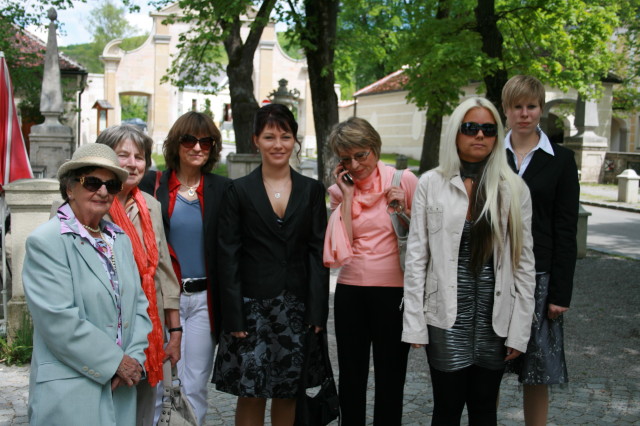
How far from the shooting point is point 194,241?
3.70 m

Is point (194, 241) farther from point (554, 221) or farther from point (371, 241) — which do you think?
point (554, 221)

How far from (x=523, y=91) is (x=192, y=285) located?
2118 mm

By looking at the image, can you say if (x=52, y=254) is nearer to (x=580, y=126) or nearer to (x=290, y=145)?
(x=290, y=145)

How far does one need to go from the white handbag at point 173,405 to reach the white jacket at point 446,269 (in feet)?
3.80

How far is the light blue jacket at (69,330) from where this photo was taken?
265 centimetres

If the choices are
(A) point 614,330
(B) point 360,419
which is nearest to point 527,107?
(B) point 360,419

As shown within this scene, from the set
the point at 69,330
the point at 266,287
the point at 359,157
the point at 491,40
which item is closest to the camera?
the point at 69,330

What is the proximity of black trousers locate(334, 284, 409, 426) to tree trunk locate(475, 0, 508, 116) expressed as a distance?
9.21m

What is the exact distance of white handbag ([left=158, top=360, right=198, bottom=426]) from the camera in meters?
3.34

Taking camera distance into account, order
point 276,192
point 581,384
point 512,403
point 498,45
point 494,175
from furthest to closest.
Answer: point 498,45 < point 581,384 < point 512,403 < point 276,192 < point 494,175

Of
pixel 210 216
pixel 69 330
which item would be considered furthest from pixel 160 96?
pixel 69 330

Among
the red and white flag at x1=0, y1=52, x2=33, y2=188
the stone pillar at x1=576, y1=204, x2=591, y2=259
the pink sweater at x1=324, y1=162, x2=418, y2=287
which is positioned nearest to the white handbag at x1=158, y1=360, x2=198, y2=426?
the pink sweater at x1=324, y1=162, x2=418, y2=287

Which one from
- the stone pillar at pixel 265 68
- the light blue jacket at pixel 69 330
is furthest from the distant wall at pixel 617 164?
the stone pillar at pixel 265 68

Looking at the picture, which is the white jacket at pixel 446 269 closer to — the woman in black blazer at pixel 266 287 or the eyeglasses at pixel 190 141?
the woman in black blazer at pixel 266 287
